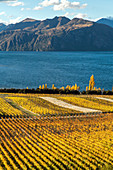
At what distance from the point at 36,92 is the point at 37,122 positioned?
162ft

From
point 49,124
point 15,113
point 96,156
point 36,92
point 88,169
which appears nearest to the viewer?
point 88,169

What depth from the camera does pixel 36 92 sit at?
10244 cm

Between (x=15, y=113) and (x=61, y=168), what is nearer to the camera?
(x=61, y=168)

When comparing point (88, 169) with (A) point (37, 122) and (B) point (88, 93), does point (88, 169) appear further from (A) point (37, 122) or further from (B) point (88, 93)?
(B) point (88, 93)

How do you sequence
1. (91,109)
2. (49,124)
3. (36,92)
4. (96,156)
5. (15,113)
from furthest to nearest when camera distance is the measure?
(36,92) < (91,109) < (15,113) < (49,124) < (96,156)

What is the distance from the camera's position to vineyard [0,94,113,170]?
31094mm

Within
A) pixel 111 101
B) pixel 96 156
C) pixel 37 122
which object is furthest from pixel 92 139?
pixel 111 101

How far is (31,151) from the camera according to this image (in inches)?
1361

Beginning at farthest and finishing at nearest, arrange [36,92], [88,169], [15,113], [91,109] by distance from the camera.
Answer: [36,92] → [91,109] → [15,113] → [88,169]

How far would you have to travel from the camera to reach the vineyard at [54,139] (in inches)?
1224

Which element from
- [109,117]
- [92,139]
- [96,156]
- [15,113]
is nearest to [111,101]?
[109,117]

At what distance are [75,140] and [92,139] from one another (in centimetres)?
350

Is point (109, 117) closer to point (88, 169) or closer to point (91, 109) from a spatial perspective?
point (91, 109)

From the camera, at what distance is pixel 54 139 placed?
41.0 m
